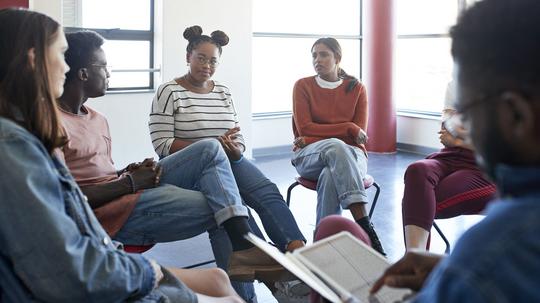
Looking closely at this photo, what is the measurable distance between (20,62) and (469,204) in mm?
2095

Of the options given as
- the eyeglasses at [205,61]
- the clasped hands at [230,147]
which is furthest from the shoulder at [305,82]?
the clasped hands at [230,147]

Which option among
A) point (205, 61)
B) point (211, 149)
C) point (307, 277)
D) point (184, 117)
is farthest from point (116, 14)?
point (307, 277)

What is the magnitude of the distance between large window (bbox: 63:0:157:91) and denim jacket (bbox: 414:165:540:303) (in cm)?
448

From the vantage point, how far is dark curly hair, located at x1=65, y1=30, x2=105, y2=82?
2.30m

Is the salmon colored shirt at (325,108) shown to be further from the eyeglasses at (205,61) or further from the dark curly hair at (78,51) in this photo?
the dark curly hair at (78,51)

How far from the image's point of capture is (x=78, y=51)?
2.31 m

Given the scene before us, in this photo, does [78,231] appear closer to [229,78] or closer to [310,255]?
[310,255]

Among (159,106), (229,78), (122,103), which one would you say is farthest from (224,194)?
(229,78)

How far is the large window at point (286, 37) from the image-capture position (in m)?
6.32

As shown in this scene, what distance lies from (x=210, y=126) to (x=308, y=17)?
397cm

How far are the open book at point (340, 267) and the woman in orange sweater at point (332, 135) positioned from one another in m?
1.33

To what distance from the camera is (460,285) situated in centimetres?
72

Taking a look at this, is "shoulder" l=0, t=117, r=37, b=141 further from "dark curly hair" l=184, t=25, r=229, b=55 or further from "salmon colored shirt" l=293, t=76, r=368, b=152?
"salmon colored shirt" l=293, t=76, r=368, b=152

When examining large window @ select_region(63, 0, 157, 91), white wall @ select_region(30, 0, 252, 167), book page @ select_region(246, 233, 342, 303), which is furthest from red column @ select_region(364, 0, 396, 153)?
book page @ select_region(246, 233, 342, 303)
